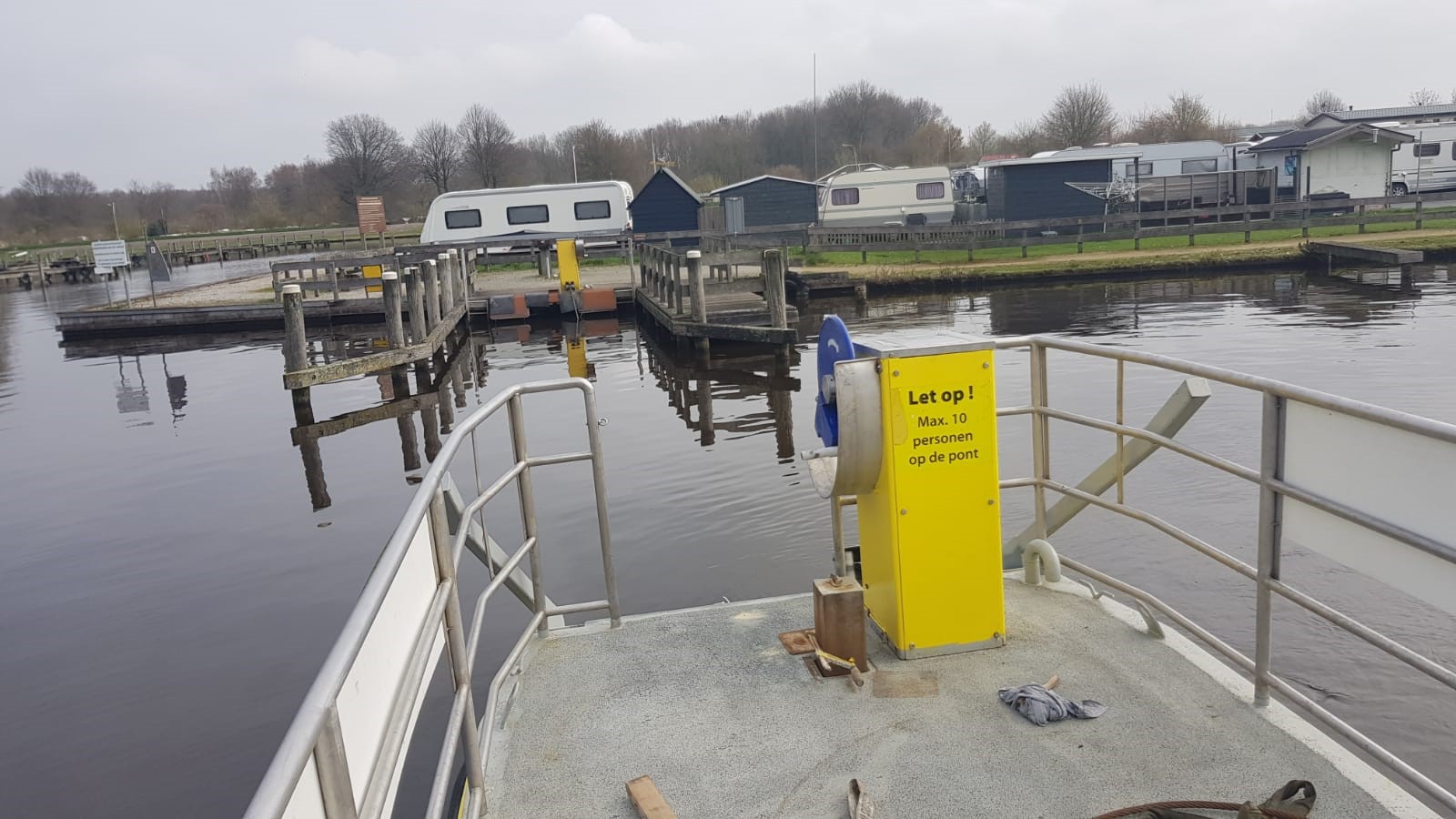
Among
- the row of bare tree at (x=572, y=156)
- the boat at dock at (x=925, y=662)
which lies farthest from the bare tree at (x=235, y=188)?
the boat at dock at (x=925, y=662)

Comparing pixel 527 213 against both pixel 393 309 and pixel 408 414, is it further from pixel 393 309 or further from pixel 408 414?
pixel 408 414

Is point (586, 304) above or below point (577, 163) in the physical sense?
below

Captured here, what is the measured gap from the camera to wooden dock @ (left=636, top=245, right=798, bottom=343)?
59.8ft

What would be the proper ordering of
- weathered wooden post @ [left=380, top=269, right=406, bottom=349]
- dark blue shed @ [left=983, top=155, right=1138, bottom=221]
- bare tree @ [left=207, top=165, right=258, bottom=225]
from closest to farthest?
weathered wooden post @ [left=380, top=269, right=406, bottom=349]
dark blue shed @ [left=983, top=155, right=1138, bottom=221]
bare tree @ [left=207, top=165, right=258, bottom=225]

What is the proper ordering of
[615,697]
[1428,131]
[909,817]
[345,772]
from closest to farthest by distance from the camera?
[345,772] < [909,817] < [615,697] < [1428,131]

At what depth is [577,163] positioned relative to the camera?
76312 millimetres

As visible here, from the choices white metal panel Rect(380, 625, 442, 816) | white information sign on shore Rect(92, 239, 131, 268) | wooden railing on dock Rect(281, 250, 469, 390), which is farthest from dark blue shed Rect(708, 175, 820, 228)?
white metal panel Rect(380, 625, 442, 816)

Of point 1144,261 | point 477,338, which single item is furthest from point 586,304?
point 1144,261

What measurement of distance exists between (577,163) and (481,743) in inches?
2979

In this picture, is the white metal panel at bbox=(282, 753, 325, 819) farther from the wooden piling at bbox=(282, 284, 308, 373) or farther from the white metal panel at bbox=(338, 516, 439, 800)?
the wooden piling at bbox=(282, 284, 308, 373)

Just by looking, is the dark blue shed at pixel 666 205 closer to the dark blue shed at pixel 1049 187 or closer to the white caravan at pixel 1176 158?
the dark blue shed at pixel 1049 187

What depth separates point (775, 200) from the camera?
38.9 m

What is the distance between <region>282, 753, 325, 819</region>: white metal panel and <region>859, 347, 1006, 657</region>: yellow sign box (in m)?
2.76

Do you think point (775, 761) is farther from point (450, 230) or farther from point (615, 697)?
point (450, 230)
